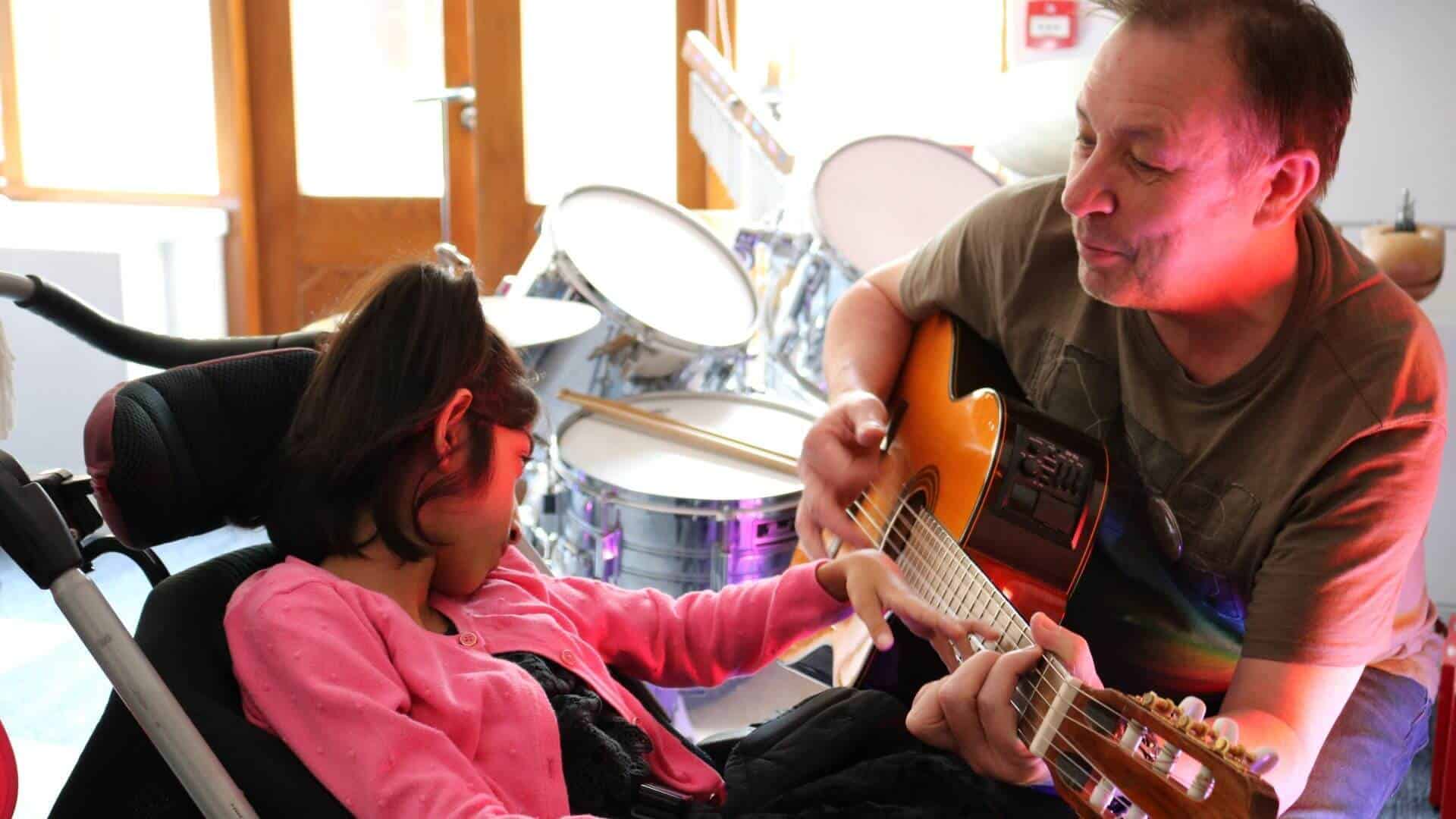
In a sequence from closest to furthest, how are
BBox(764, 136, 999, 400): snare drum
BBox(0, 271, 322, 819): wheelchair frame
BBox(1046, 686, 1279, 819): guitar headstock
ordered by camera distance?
BBox(1046, 686, 1279, 819): guitar headstock
BBox(0, 271, 322, 819): wheelchair frame
BBox(764, 136, 999, 400): snare drum

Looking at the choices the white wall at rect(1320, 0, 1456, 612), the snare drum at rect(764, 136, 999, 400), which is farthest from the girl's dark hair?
the white wall at rect(1320, 0, 1456, 612)

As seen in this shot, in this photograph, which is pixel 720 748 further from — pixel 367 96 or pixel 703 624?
pixel 367 96

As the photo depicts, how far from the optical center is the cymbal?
79.3 inches

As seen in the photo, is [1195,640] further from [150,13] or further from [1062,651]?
[150,13]

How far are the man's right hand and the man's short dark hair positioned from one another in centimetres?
Answer: 56

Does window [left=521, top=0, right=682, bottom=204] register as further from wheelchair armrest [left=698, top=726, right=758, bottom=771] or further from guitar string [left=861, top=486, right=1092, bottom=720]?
wheelchair armrest [left=698, top=726, right=758, bottom=771]

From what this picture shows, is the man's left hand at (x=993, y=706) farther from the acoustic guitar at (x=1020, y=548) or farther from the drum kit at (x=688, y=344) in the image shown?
the drum kit at (x=688, y=344)

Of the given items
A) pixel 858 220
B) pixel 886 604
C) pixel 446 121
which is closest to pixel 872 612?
pixel 886 604

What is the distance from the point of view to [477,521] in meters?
1.15

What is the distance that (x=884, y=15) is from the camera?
3.75 meters

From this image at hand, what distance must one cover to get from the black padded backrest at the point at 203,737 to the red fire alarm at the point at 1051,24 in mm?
2877

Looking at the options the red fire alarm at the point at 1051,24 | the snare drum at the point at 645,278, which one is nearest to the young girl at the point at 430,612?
the snare drum at the point at 645,278

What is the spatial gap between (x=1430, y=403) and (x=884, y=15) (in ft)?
9.38

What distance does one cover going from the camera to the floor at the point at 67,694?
202cm
